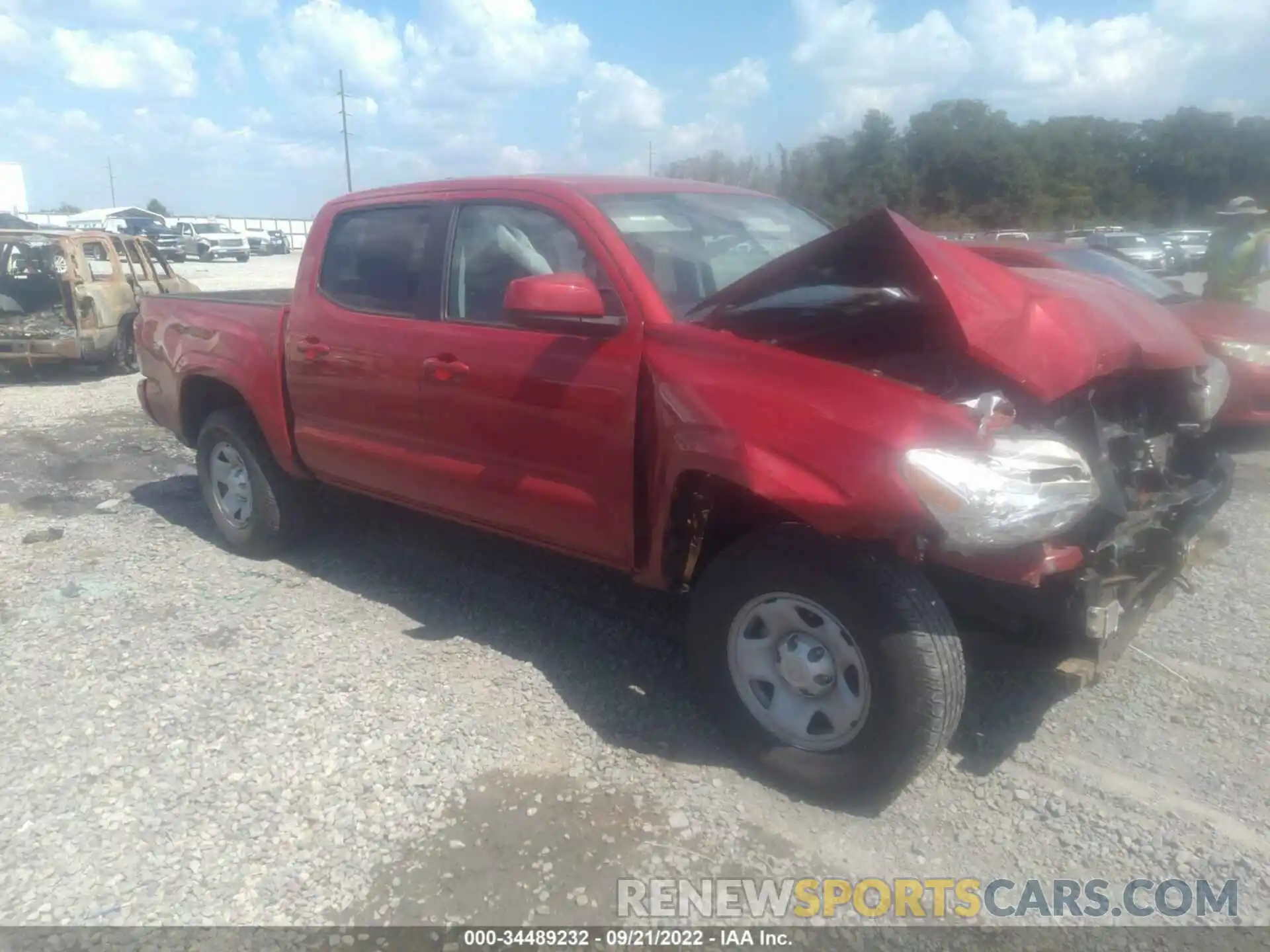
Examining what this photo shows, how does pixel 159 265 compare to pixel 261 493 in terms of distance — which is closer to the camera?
pixel 261 493

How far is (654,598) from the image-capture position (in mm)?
4668

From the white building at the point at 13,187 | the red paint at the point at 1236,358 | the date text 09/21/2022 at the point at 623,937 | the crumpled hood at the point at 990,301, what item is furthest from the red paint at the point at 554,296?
the white building at the point at 13,187

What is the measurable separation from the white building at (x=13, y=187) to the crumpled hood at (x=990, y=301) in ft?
258

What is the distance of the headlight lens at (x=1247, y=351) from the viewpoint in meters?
6.56

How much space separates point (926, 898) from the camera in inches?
107

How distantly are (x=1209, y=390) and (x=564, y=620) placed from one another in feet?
8.95

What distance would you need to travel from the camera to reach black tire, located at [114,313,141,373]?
38.4 feet

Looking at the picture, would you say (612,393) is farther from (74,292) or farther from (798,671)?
(74,292)

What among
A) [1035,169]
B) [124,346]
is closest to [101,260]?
[124,346]

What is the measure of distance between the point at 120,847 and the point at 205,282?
25.8 m

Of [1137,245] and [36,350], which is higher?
[1137,245]

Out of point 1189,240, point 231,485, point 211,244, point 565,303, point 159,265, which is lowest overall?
point 211,244

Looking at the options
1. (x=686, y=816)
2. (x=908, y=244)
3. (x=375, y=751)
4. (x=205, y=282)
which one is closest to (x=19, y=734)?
(x=375, y=751)

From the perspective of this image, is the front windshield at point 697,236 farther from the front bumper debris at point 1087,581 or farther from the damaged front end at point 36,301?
the damaged front end at point 36,301
